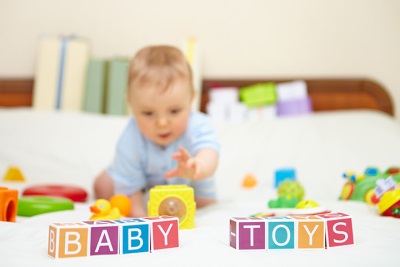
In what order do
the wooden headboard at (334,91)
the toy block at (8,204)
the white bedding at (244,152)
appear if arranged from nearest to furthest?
→ the toy block at (8,204), the white bedding at (244,152), the wooden headboard at (334,91)

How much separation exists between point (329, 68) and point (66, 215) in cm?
164

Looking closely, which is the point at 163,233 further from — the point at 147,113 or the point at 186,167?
the point at 147,113

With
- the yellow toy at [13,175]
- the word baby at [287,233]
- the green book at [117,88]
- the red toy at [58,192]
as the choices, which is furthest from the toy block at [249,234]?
the green book at [117,88]

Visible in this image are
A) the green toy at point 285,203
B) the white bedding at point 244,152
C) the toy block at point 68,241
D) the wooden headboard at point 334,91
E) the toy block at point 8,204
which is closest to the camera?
the toy block at point 68,241

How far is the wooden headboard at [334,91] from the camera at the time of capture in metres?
2.51

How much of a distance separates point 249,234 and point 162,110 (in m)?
0.54

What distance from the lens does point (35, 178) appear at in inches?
74.1

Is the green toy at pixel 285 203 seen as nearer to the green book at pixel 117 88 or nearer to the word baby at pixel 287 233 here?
the word baby at pixel 287 233

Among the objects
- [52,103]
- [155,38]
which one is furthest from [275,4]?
[52,103]

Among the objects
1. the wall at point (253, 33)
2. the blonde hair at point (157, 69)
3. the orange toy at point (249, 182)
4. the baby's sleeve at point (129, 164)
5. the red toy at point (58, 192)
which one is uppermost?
the wall at point (253, 33)

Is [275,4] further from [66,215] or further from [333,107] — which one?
[66,215]

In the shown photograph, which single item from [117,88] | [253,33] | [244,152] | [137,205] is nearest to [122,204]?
[137,205]

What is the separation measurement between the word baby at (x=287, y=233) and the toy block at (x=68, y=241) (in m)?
0.22

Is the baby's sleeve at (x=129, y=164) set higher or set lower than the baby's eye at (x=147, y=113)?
lower
